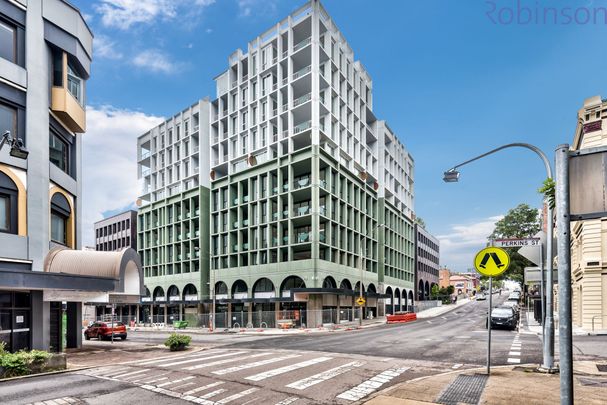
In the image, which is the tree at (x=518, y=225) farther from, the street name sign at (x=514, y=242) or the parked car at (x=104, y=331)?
the street name sign at (x=514, y=242)

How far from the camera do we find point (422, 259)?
310 feet

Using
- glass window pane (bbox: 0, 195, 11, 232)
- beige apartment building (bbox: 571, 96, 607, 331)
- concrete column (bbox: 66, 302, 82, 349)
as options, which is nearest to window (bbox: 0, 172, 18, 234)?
glass window pane (bbox: 0, 195, 11, 232)

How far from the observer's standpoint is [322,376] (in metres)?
12.8

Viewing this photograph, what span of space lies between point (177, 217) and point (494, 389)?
5976 cm

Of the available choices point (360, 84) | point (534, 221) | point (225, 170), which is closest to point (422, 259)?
point (534, 221)

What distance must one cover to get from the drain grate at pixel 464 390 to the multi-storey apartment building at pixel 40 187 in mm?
15107

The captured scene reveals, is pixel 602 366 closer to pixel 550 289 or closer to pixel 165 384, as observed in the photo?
pixel 550 289

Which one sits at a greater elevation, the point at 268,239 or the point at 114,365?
the point at 268,239

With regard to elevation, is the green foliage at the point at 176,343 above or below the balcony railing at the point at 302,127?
below

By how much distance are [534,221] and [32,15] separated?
70.6 meters

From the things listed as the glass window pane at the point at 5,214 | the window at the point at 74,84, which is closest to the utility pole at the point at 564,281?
the glass window pane at the point at 5,214

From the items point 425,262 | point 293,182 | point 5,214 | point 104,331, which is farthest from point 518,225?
point 5,214

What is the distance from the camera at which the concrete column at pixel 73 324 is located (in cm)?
2469

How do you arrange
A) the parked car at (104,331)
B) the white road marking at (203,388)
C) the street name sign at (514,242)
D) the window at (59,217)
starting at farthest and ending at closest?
the parked car at (104,331) < the window at (59,217) < the street name sign at (514,242) < the white road marking at (203,388)
